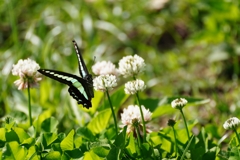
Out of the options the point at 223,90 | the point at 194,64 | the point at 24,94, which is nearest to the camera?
the point at 24,94

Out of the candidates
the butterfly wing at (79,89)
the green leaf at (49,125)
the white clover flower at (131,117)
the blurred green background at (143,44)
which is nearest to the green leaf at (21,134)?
the green leaf at (49,125)

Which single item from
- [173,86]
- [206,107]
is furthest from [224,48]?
[206,107]

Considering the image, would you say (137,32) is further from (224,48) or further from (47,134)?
(47,134)

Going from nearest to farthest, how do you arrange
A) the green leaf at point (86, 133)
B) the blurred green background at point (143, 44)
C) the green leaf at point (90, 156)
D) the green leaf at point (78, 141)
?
1. the green leaf at point (90, 156)
2. the green leaf at point (78, 141)
3. the green leaf at point (86, 133)
4. the blurred green background at point (143, 44)

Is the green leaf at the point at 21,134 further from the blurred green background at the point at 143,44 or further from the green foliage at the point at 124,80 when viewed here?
the blurred green background at the point at 143,44

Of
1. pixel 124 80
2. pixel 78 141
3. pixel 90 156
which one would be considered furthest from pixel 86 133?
pixel 124 80

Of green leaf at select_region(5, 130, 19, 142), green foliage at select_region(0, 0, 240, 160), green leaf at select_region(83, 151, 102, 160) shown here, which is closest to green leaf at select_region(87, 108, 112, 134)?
green foliage at select_region(0, 0, 240, 160)

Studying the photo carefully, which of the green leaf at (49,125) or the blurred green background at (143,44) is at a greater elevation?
the blurred green background at (143,44)

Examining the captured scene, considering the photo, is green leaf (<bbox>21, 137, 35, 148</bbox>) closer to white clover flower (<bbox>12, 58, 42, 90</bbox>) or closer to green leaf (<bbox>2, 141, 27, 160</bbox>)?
green leaf (<bbox>2, 141, 27, 160</bbox>)
